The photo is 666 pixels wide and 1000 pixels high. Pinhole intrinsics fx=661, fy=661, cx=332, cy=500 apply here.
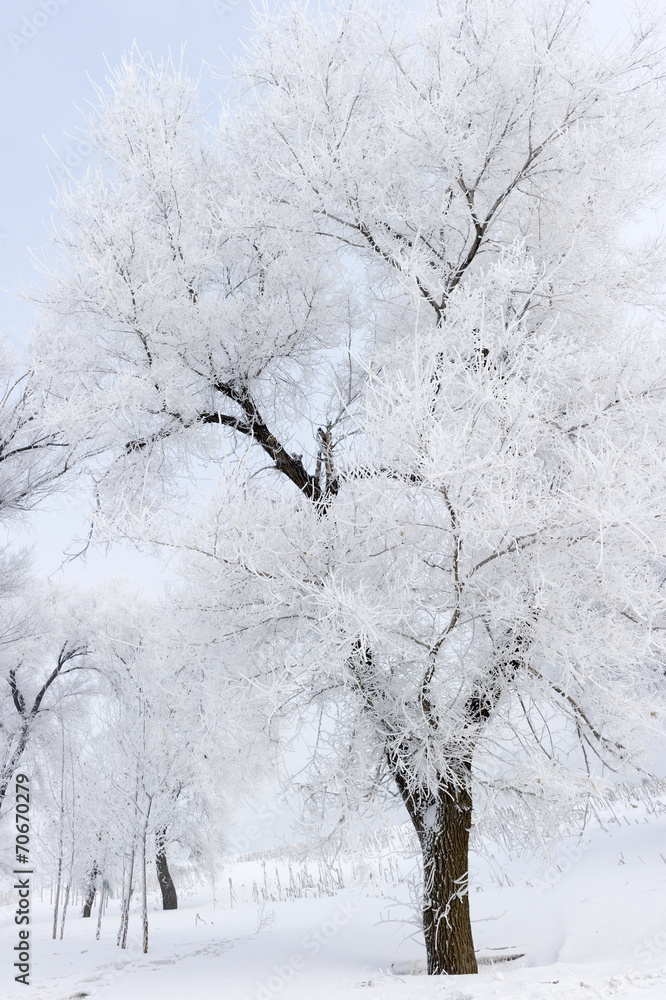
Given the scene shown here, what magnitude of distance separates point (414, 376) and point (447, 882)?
405 centimetres

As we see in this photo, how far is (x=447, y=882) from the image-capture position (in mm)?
5332

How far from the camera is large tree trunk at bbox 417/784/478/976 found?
5.13 m

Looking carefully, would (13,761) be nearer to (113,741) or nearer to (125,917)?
(113,741)

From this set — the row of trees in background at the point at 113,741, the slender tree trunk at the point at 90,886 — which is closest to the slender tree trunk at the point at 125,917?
the row of trees in background at the point at 113,741

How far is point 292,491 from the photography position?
199 inches

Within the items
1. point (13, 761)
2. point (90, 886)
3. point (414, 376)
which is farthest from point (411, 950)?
point (90, 886)

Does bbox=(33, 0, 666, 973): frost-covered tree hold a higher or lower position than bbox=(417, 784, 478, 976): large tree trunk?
higher

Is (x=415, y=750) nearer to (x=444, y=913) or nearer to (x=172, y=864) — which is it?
(x=444, y=913)

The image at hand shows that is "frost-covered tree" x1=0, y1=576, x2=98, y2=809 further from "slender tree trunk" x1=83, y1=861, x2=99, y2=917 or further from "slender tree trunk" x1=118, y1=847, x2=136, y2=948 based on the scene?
"slender tree trunk" x1=118, y1=847, x2=136, y2=948

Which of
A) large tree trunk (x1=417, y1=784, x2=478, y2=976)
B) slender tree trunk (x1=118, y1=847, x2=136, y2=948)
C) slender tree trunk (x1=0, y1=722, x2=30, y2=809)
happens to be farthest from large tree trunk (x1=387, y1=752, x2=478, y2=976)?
slender tree trunk (x1=0, y1=722, x2=30, y2=809)

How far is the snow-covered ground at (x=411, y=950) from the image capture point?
4238 mm

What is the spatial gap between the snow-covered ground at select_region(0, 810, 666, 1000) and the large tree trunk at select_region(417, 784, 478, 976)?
29 cm

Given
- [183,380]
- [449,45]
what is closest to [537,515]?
[183,380]

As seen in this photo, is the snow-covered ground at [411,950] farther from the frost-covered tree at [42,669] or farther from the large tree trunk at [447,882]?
the frost-covered tree at [42,669]
